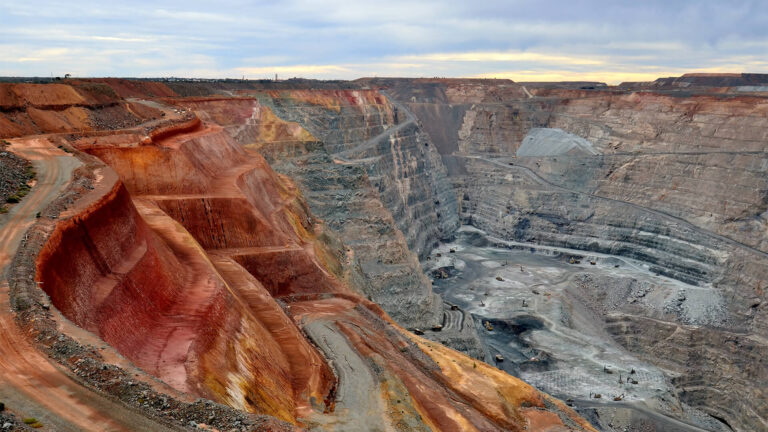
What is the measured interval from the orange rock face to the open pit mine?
0.42 ft

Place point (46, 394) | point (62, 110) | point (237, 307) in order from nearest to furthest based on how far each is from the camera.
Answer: point (46, 394), point (237, 307), point (62, 110)

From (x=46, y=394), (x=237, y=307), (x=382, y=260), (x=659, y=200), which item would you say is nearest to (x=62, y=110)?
(x=237, y=307)

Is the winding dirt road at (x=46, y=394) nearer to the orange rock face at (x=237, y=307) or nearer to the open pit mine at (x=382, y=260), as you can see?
the open pit mine at (x=382, y=260)

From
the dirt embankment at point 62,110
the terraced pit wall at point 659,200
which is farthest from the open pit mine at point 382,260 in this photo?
the terraced pit wall at point 659,200

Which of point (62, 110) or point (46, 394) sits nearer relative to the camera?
point (46, 394)

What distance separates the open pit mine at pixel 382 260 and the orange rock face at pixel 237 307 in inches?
5.0

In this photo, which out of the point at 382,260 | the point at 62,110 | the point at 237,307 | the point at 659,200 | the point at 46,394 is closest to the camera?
the point at 46,394

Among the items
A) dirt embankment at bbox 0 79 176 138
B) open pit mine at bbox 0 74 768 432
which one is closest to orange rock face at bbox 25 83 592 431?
open pit mine at bbox 0 74 768 432

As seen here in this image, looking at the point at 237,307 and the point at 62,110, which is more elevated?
the point at 62,110

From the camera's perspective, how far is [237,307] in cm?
2191

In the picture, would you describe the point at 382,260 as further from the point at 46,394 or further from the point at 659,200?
the point at 46,394

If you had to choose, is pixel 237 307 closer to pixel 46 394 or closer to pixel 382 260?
pixel 46 394

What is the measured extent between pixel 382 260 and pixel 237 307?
3818 centimetres

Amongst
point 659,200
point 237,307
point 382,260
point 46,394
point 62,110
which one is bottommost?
point 382,260
